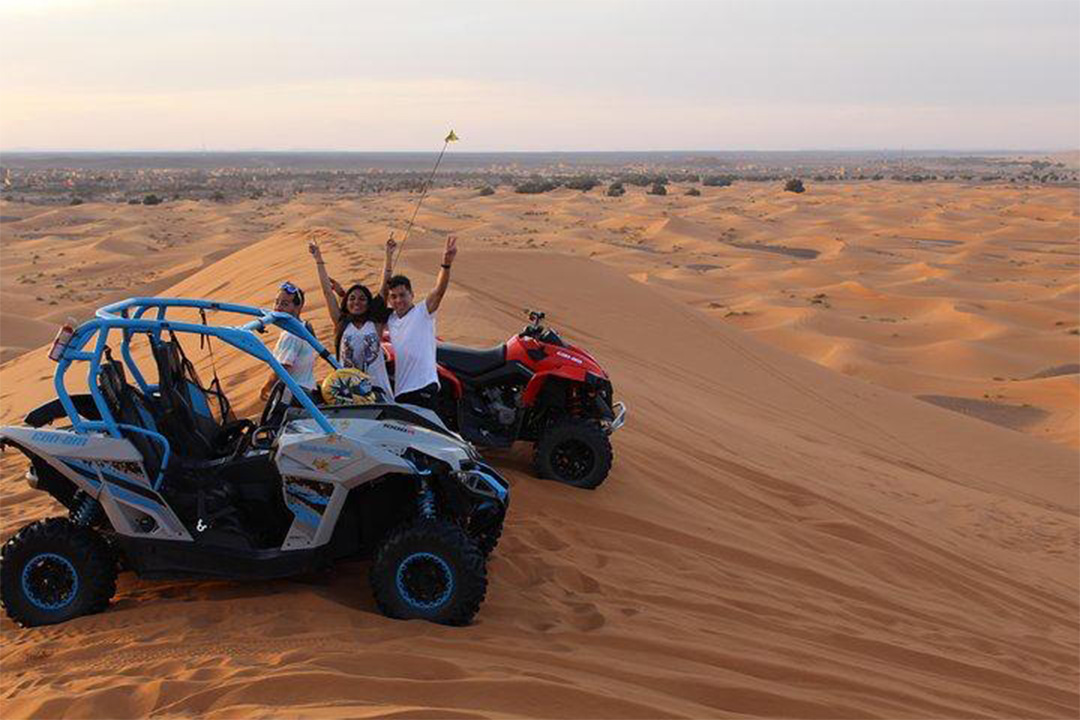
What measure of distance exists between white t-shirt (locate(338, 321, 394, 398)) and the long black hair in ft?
0.18

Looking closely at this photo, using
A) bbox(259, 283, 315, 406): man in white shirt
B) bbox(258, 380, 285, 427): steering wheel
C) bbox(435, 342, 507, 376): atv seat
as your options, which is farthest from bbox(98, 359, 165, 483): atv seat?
bbox(435, 342, 507, 376): atv seat

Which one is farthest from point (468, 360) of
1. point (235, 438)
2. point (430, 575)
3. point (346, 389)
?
point (430, 575)

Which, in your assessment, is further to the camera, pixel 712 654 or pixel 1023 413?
pixel 1023 413

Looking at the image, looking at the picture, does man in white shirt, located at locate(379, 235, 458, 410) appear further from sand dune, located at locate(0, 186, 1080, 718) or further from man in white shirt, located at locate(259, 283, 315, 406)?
sand dune, located at locate(0, 186, 1080, 718)

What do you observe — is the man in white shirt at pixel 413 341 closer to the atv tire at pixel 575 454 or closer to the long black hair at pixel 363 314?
the long black hair at pixel 363 314

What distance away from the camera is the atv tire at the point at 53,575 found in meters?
5.29

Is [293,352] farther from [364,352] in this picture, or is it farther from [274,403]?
[274,403]

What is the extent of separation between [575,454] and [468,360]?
1116 millimetres

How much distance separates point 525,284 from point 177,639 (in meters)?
12.3

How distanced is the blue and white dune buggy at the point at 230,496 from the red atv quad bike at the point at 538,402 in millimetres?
2112

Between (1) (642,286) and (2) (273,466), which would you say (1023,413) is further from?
(2) (273,466)

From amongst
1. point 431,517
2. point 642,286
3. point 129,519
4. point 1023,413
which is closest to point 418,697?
point 431,517

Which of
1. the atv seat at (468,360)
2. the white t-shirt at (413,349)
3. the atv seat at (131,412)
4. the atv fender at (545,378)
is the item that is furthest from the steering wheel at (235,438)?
the atv fender at (545,378)

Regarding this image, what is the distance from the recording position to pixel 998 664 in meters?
6.13
